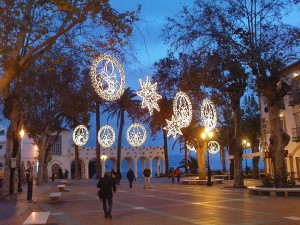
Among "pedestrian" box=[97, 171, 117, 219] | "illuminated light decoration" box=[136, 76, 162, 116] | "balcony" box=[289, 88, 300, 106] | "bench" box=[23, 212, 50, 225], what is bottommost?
"bench" box=[23, 212, 50, 225]

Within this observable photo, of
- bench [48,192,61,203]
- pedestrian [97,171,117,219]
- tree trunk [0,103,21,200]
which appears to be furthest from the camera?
tree trunk [0,103,21,200]

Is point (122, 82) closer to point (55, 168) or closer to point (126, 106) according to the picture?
point (126, 106)

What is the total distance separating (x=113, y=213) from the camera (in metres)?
13.3

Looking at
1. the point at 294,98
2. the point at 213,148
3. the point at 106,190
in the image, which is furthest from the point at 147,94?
the point at 213,148

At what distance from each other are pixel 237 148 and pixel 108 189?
15.0m

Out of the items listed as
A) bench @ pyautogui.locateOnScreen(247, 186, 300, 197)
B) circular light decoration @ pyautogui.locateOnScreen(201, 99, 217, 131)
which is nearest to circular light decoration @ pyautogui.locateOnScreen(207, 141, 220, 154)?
circular light decoration @ pyautogui.locateOnScreen(201, 99, 217, 131)

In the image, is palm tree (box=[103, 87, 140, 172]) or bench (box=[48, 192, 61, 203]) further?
palm tree (box=[103, 87, 140, 172])

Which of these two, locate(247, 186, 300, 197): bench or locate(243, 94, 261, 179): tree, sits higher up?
locate(243, 94, 261, 179): tree

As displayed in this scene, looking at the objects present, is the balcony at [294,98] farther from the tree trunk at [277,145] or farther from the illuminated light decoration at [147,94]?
the illuminated light decoration at [147,94]

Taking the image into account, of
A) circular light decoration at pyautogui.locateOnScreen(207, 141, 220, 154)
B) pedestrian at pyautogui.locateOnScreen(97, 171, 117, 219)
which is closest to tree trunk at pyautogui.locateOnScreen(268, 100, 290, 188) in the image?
pedestrian at pyautogui.locateOnScreen(97, 171, 117, 219)

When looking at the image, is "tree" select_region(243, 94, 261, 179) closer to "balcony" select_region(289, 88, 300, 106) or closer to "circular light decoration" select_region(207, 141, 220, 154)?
"circular light decoration" select_region(207, 141, 220, 154)

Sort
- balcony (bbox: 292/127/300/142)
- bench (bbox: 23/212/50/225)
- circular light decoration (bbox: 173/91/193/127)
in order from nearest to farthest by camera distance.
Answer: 1. bench (bbox: 23/212/50/225)
2. circular light decoration (bbox: 173/91/193/127)
3. balcony (bbox: 292/127/300/142)

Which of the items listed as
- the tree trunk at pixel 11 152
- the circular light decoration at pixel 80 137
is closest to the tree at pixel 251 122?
the circular light decoration at pixel 80 137

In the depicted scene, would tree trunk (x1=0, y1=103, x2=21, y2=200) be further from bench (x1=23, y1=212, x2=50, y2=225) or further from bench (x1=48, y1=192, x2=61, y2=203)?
bench (x1=23, y1=212, x2=50, y2=225)
